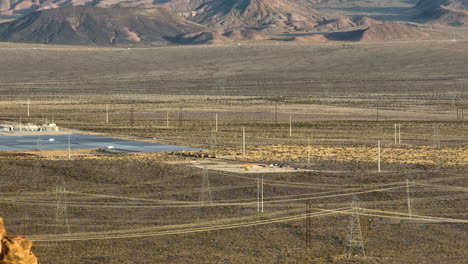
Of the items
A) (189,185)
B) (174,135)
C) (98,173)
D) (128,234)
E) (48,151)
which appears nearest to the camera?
(128,234)

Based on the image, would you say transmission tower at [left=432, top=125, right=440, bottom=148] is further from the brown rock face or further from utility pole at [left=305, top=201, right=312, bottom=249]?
the brown rock face

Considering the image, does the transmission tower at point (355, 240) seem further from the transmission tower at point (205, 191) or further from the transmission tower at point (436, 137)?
the transmission tower at point (436, 137)

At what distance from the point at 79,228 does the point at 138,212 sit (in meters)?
2.36

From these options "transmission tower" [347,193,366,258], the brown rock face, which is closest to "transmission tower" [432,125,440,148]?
"transmission tower" [347,193,366,258]

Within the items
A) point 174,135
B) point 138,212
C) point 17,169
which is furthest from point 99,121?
point 138,212

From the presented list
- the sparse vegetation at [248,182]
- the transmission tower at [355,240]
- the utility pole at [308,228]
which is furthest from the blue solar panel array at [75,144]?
the transmission tower at [355,240]

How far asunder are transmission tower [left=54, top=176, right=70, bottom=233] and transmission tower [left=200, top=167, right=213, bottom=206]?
3778mm

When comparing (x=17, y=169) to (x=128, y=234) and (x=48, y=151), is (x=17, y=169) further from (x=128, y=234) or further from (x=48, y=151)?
(x=128, y=234)

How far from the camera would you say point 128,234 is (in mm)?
23141

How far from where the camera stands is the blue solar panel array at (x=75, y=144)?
4006 cm

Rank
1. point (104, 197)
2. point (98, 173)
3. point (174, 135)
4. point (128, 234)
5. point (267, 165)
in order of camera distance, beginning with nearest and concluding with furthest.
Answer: point (128, 234)
point (104, 197)
point (98, 173)
point (267, 165)
point (174, 135)

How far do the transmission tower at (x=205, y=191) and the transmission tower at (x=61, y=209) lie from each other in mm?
3778

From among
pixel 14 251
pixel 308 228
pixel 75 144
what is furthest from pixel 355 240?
pixel 75 144

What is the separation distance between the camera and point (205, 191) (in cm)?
2862
